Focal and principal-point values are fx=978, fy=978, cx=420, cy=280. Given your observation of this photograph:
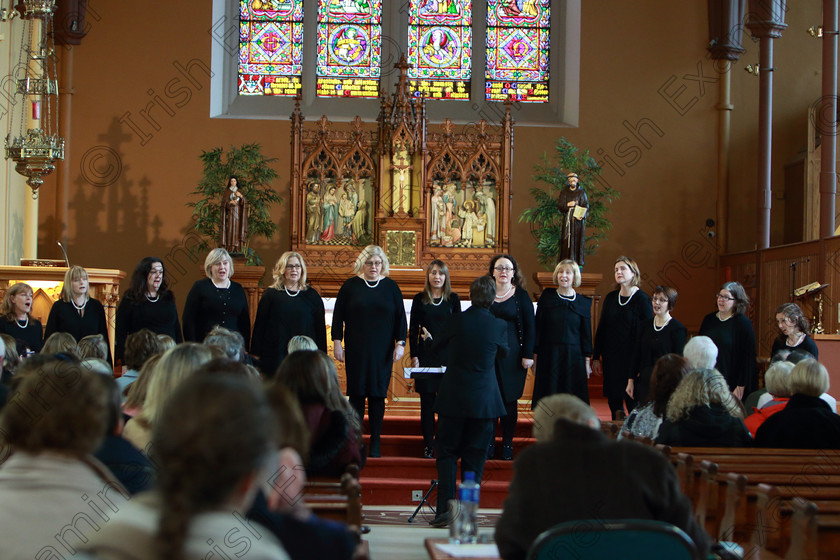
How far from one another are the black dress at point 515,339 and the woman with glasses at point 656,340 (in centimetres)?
77

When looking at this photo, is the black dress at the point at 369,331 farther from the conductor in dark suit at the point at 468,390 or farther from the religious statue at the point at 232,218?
the religious statue at the point at 232,218

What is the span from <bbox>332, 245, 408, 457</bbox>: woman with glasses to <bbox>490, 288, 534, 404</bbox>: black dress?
2.14 feet

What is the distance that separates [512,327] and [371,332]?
35.4 inches

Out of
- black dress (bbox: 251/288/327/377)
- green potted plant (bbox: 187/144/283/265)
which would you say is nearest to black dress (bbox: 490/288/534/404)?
black dress (bbox: 251/288/327/377)

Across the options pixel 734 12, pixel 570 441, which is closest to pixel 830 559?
pixel 570 441

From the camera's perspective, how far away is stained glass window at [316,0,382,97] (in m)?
13.1

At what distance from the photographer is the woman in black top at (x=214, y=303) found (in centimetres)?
643

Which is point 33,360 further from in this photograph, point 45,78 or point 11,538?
point 45,78

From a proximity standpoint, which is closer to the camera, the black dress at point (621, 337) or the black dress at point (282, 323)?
the black dress at point (282, 323)

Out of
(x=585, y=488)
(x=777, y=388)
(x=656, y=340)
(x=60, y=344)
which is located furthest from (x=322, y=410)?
(x=656, y=340)

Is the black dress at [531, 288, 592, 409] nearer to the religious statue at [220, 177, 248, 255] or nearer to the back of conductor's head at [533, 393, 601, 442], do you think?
the back of conductor's head at [533, 393, 601, 442]

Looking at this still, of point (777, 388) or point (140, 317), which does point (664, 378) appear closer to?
point (777, 388)

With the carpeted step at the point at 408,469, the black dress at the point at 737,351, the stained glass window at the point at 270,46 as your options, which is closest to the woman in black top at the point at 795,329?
the black dress at the point at 737,351

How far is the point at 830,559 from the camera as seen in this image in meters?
2.70
